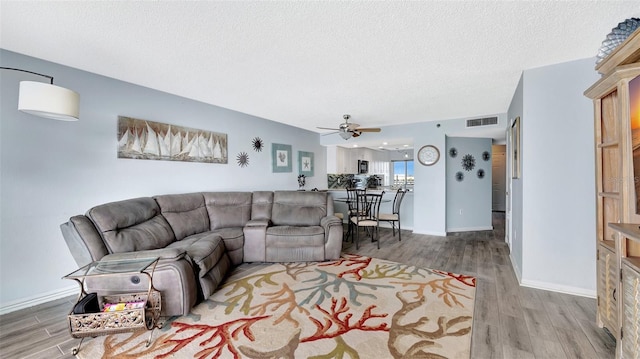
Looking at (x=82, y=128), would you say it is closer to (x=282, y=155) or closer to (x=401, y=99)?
(x=282, y=155)

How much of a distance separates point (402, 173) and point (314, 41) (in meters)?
7.20

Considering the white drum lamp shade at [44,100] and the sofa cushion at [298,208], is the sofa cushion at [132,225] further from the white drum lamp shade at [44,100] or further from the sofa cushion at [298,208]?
the sofa cushion at [298,208]

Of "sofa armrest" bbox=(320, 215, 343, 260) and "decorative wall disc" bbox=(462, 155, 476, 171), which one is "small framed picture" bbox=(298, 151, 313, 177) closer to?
"sofa armrest" bbox=(320, 215, 343, 260)

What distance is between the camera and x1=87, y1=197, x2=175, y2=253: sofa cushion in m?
2.31

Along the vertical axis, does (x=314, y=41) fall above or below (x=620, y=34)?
above

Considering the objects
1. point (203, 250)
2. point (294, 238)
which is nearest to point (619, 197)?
point (294, 238)

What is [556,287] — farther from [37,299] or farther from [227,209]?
[37,299]

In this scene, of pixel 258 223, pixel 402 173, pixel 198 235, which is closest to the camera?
pixel 198 235

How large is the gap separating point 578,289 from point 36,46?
223 inches

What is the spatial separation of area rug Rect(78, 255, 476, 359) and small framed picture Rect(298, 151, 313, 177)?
331cm

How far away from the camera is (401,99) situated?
3.82 metres

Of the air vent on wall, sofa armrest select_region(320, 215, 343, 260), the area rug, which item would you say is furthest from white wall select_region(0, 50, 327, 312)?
the air vent on wall

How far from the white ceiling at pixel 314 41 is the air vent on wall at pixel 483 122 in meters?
1.33

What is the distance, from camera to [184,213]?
3.40 meters
